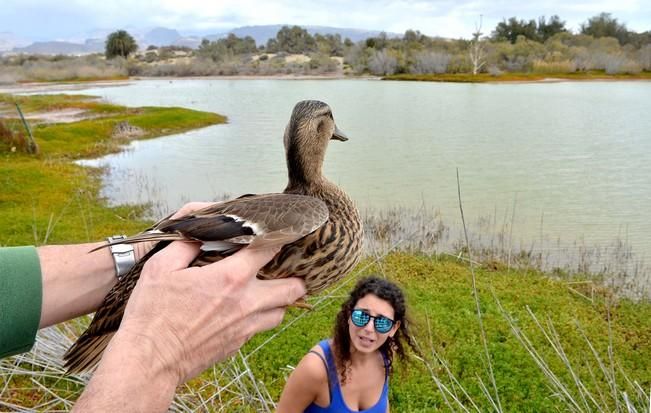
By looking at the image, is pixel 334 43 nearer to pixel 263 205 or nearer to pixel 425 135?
pixel 425 135

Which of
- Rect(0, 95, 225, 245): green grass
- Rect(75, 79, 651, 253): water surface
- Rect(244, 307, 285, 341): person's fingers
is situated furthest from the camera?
Rect(75, 79, 651, 253): water surface

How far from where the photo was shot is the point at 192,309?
1521 mm

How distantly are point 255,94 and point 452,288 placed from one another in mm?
36144

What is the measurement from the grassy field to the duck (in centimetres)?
78

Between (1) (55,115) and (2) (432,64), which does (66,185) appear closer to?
(1) (55,115)

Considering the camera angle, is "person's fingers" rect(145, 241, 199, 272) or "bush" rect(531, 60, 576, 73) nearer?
"person's fingers" rect(145, 241, 199, 272)

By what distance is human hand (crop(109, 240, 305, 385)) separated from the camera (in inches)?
56.5

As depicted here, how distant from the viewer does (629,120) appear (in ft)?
72.4

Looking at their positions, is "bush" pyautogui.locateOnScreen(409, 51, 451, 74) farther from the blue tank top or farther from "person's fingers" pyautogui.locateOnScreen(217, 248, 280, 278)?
"person's fingers" pyautogui.locateOnScreen(217, 248, 280, 278)

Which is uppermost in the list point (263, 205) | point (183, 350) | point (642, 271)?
point (263, 205)

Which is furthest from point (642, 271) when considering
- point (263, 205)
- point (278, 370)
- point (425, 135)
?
point (425, 135)

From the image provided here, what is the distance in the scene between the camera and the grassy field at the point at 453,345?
3887 millimetres

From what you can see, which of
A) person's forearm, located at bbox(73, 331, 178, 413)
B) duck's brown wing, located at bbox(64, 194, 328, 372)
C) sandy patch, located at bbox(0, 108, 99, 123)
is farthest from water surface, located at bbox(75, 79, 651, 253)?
sandy patch, located at bbox(0, 108, 99, 123)

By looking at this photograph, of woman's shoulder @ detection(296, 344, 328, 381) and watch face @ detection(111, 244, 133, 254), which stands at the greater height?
watch face @ detection(111, 244, 133, 254)
